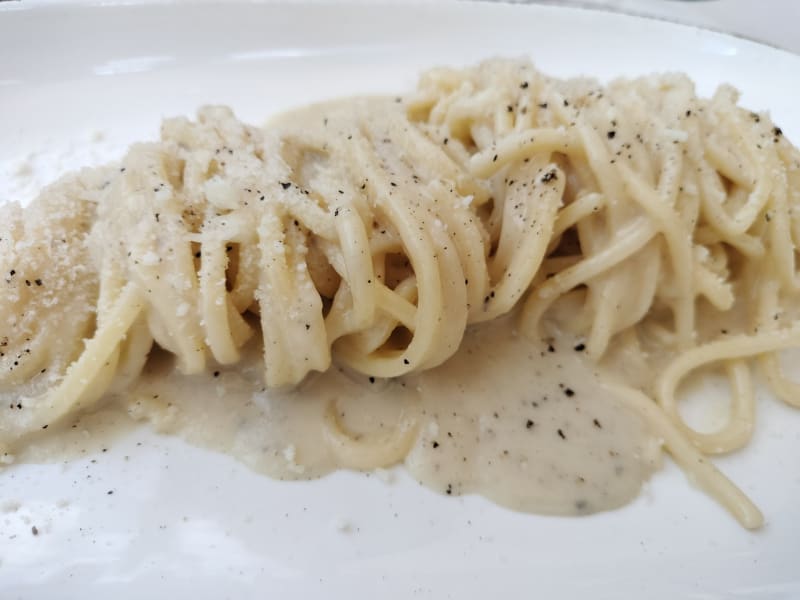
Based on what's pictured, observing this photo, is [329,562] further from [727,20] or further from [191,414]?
[727,20]

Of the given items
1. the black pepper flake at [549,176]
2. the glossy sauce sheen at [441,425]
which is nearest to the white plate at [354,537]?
the glossy sauce sheen at [441,425]

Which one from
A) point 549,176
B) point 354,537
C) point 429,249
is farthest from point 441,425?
point 549,176

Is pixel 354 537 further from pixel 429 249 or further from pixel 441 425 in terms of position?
pixel 429 249

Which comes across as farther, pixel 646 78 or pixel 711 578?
pixel 646 78

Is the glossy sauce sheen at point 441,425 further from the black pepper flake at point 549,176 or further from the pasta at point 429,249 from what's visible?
the black pepper flake at point 549,176

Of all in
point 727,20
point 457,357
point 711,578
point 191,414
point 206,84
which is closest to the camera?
point 711,578

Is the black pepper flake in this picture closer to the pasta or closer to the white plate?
Answer: the pasta

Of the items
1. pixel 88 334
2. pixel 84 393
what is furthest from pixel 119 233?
pixel 84 393
